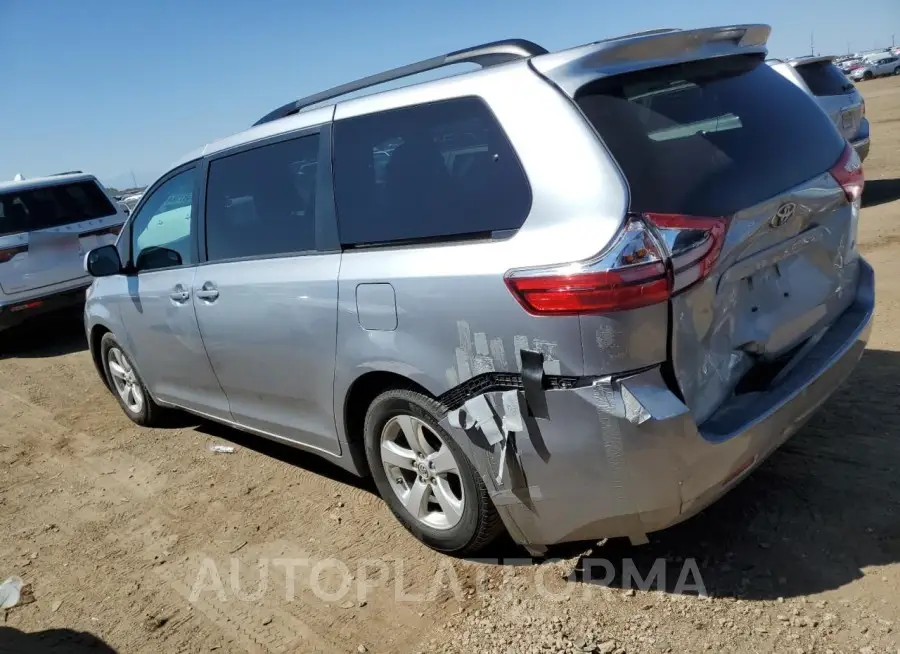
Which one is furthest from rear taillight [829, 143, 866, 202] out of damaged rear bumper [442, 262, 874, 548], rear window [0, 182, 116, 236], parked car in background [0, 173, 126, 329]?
rear window [0, 182, 116, 236]

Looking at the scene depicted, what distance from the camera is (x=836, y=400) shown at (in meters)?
4.04

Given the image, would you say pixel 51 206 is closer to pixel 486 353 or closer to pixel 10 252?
pixel 10 252

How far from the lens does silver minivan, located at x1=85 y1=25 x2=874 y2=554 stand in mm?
2369

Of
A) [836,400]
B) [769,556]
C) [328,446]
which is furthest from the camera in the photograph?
[836,400]

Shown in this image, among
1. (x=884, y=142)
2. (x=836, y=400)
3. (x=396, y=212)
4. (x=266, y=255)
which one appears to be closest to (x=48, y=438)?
(x=266, y=255)

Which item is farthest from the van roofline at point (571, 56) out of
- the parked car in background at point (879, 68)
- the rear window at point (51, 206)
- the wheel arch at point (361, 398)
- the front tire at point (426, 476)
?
the parked car in background at point (879, 68)

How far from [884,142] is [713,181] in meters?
16.8

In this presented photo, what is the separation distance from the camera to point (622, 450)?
239 cm

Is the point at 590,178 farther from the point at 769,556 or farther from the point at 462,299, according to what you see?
the point at 769,556

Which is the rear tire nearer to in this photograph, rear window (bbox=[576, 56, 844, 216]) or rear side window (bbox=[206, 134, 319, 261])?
rear side window (bbox=[206, 134, 319, 261])

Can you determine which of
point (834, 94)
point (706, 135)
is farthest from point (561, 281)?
point (834, 94)

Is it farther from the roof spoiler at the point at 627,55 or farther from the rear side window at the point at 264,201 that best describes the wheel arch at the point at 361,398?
the roof spoiler at the point at 627,55

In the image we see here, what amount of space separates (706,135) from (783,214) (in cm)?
40

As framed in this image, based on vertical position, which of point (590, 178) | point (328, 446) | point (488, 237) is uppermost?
point (590, 178)
